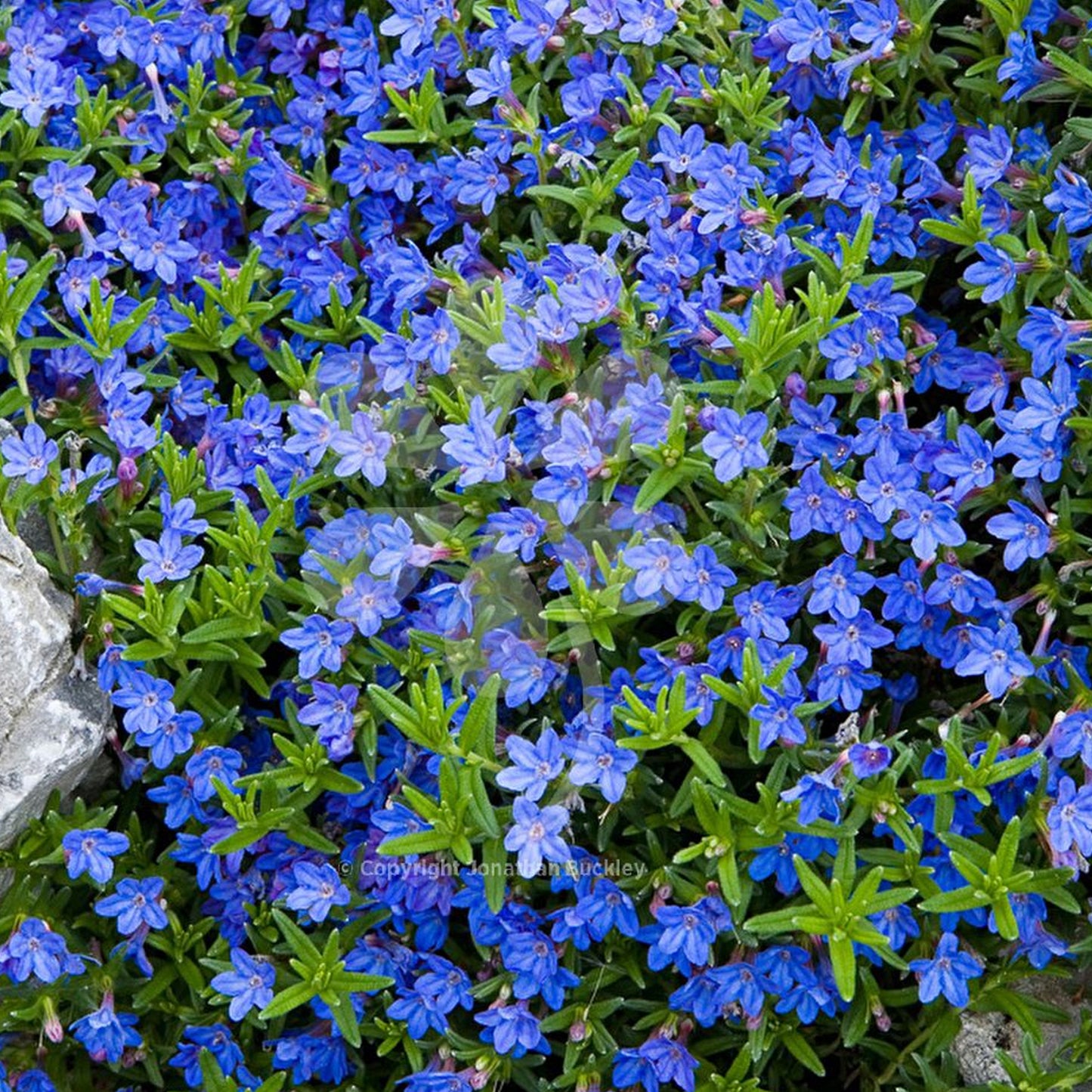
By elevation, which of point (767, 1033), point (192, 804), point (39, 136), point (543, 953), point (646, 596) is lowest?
point (767, 1033)

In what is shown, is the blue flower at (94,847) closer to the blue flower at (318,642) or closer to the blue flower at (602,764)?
the blue flower at (318,642)

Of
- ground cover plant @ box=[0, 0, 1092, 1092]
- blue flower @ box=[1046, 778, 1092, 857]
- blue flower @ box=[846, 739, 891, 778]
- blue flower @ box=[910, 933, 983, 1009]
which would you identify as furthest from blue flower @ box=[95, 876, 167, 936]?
blue flower @ box=[1046, 778, 1092, 857]

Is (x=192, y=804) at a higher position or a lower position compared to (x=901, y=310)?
lower

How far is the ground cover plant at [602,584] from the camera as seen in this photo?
3789 millimetres

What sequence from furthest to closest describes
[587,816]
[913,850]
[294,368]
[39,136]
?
[39,136] → [294,368] → [587,816] → [913,850]

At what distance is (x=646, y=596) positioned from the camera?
3805mm

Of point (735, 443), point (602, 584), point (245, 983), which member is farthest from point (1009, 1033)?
point (245, 983)

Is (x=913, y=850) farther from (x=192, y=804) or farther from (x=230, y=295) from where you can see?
(x=230, y=295)

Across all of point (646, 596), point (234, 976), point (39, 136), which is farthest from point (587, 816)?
point (39, 136)

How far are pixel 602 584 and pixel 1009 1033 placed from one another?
5.06 feet

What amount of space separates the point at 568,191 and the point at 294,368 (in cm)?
91

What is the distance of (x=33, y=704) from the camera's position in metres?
3.96

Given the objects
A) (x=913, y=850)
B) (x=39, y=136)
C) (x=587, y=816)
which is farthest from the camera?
(x=39, y=136)

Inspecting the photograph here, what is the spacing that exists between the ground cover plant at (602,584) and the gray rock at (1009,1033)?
5.2 inches
